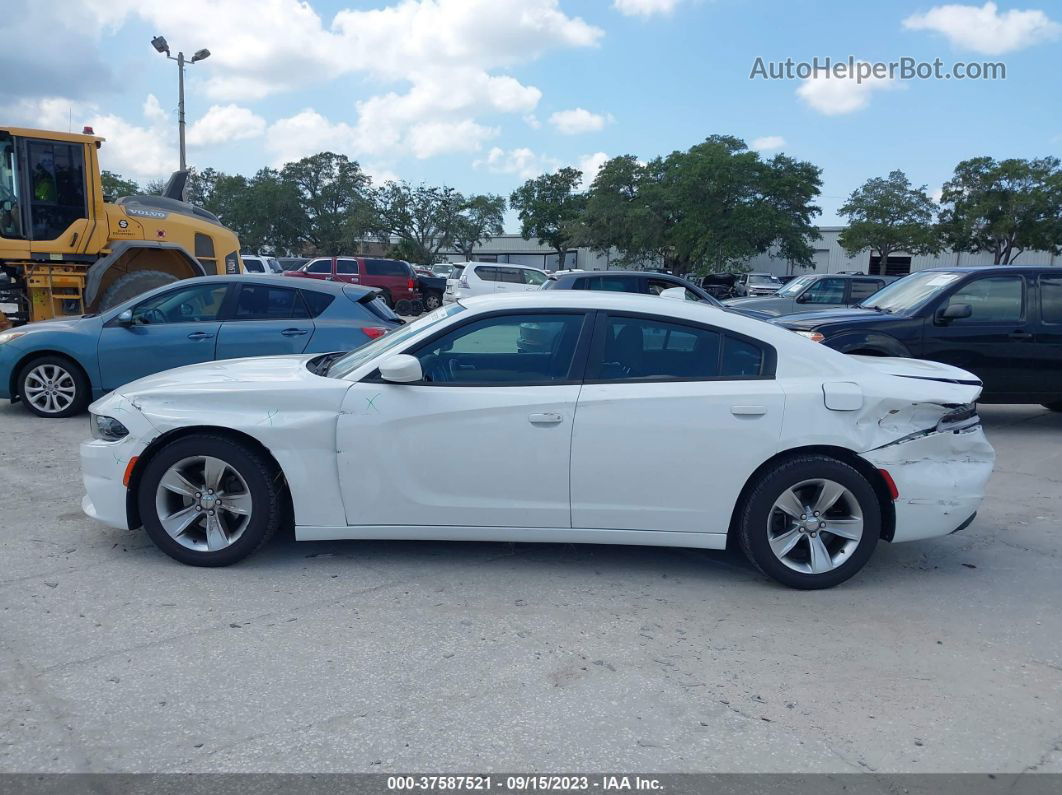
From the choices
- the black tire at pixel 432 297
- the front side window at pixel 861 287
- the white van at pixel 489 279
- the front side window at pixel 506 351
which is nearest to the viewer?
the front side window at pixel 506 351

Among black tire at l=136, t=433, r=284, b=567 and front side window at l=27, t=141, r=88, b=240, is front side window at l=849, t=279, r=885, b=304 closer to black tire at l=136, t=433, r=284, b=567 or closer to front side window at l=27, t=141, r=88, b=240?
front side window at l=27, t=141, r=88, b=240

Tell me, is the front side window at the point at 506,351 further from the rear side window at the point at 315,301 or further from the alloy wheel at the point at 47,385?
the alloy wheel at the point at 47,385

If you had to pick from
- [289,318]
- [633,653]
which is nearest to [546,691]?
[633,653]

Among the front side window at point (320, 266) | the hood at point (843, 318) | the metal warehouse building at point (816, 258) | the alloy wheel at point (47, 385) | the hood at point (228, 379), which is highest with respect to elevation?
the metal warehouse building at point (816, 258)

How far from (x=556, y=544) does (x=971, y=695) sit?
7.86ft

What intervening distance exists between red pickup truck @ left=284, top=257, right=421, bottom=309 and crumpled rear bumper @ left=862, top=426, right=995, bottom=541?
934 inches

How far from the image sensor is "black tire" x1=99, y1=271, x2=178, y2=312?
11.6m

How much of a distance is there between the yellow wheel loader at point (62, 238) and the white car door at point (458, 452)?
8.73 metres

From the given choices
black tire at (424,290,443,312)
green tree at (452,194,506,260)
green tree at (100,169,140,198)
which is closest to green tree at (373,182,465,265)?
green tree at (452,194,506,260)

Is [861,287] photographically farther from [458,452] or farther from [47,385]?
[458,452]

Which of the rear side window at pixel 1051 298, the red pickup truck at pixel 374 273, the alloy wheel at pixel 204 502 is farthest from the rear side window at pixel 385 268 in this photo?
the alloy wheel at pixel 204 502

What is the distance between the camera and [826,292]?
17.2m

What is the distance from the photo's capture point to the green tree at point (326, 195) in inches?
2400
